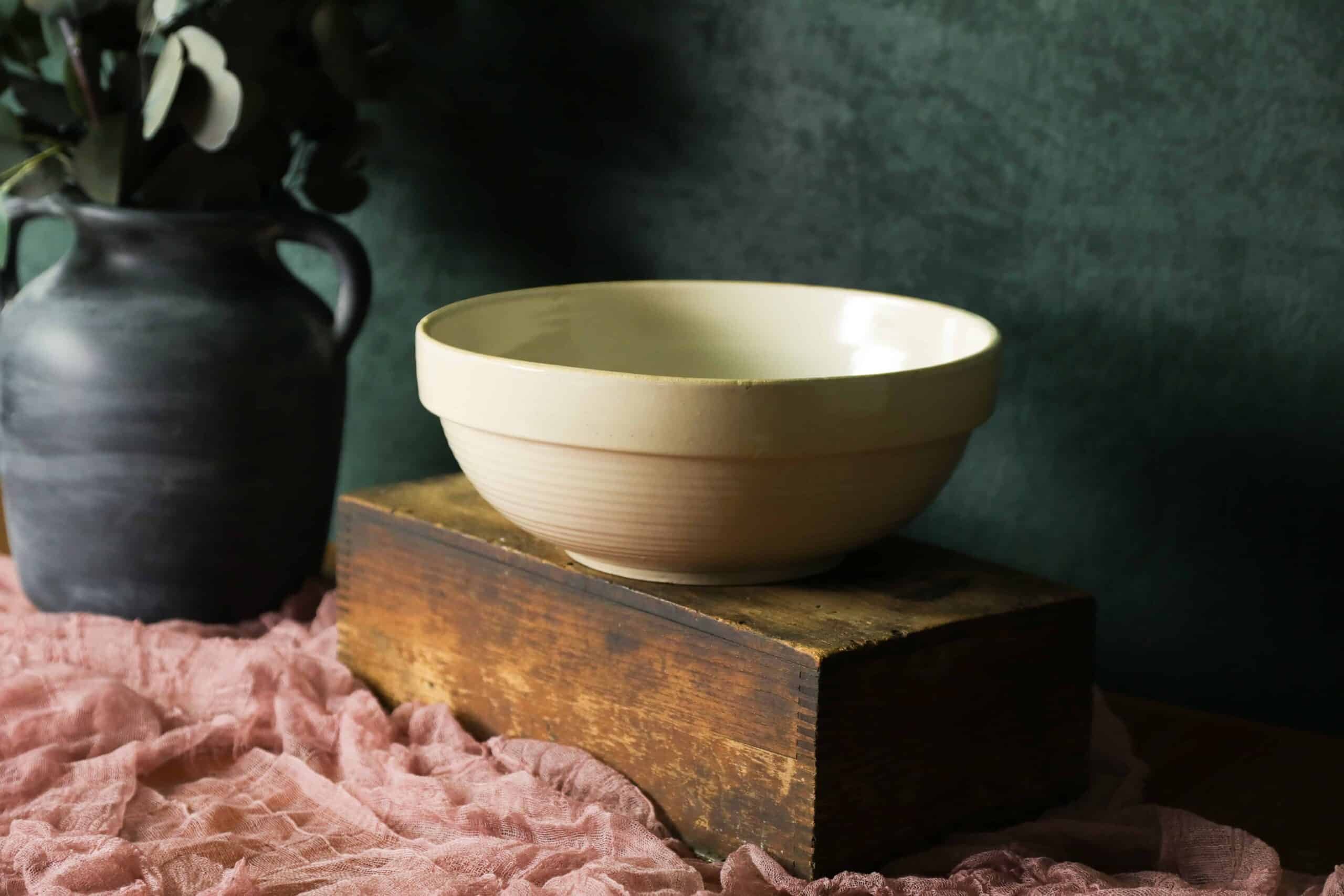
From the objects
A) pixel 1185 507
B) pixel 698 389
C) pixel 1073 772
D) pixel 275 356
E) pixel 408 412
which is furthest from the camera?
pixel 408 412

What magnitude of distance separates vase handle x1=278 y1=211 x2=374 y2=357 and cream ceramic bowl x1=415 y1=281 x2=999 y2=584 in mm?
321

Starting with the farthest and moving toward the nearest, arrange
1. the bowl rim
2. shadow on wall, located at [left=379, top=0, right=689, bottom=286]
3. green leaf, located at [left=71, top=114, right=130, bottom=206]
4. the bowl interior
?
shadow on wall, located at [left=379, top=0, right=689, bottom=286] < green leaf, located at [left=71, top=114, right=130, bottom=206] < the bowl interior < the bowl rim

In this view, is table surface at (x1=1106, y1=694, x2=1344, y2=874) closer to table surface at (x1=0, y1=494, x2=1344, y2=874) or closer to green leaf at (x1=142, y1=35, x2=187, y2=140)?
table surface at (x1=0, y1=494, x2=1344, y2=874)

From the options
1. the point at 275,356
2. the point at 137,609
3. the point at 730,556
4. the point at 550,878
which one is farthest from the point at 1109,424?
the point at 137,609

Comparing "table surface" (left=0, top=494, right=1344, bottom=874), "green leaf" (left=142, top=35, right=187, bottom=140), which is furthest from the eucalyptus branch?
"table surface" (left=0, top=494, right=1344, bottom=874)

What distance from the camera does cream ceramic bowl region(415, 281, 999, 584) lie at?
829mm

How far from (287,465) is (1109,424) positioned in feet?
2.36

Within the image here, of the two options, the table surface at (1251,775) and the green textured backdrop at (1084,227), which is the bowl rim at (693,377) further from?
the table surface at (1251,775)

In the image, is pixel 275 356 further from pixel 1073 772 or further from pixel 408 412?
pixel 1073 772

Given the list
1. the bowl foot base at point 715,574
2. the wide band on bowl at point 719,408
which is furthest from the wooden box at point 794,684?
the wide band on bowl at point 719,408

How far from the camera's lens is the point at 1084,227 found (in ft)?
3.76

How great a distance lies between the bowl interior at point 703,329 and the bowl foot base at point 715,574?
6.6 inches

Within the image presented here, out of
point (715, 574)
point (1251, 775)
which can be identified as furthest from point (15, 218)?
point (1251, 775)

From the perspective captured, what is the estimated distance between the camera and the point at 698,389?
0.82m
